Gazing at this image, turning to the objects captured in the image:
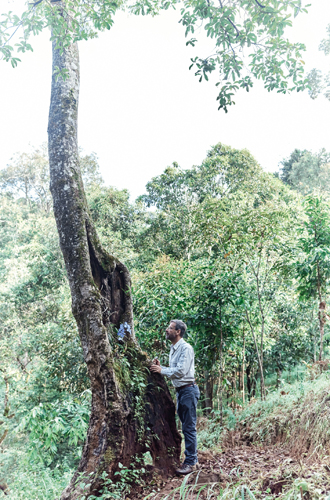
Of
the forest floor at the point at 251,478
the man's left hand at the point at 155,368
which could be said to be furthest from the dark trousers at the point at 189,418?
the man's left hand at the point at 155,368

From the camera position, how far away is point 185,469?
3.38 metres

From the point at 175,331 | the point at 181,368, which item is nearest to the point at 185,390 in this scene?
the point at 181,368

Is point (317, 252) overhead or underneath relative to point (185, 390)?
overhead

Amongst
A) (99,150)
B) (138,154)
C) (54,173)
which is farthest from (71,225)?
(138,154)

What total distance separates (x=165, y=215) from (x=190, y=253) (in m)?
2.45

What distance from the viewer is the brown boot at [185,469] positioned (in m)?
3.35

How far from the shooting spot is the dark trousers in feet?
11.3

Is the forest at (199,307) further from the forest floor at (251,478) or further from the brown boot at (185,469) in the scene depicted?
the brown boot at (185,469)

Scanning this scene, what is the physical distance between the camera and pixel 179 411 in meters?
3.61

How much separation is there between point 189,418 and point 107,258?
1987 millimetres

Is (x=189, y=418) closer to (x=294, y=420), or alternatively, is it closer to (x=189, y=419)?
(x=189, y=419)

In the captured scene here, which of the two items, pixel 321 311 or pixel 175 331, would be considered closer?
pixel 175 331

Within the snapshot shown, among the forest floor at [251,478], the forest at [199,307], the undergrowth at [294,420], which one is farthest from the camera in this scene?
the forest at [199,307]

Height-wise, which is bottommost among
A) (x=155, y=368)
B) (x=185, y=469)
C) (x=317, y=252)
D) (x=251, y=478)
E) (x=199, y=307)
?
(x=185, y=469)
